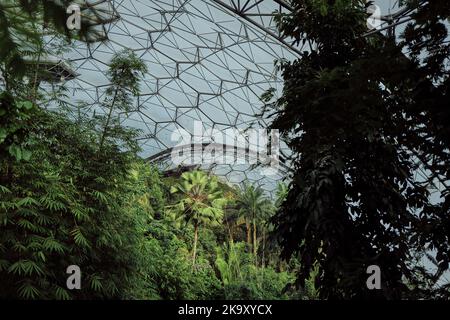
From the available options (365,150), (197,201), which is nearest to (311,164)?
(365,150)

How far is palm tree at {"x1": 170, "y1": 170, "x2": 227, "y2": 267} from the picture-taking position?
29516mm

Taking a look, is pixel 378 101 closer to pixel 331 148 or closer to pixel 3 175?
pixel 331 148

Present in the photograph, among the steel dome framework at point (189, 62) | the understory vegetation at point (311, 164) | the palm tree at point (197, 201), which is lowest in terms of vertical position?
the understory vegetation at point (311, 164)

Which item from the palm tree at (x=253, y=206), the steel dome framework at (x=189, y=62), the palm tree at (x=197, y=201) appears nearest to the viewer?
the steel dome framework at (x=189, y=62)

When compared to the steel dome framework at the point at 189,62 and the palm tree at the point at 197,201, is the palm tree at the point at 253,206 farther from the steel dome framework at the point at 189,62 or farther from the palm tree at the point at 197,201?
the palm tree at the point at 197,201

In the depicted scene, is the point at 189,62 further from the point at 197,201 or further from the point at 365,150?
the point at 365,150

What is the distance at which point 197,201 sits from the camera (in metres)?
30.2

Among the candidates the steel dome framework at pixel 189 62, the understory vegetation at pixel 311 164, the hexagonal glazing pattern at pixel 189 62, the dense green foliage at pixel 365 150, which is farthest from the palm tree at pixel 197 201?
the dense green foliage at pixel 365 150

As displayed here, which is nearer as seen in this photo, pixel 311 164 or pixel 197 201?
pixel 311 164

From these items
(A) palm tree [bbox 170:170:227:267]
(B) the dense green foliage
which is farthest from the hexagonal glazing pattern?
(B) the dense green foliage

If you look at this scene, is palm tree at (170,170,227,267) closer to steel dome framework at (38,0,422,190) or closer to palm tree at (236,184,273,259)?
steel dome framework at (38,0,422,190)

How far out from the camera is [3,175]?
7.06m

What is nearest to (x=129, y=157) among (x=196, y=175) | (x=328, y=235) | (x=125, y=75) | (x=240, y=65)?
(x=125, y=75)

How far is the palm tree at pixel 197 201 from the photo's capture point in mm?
29516
